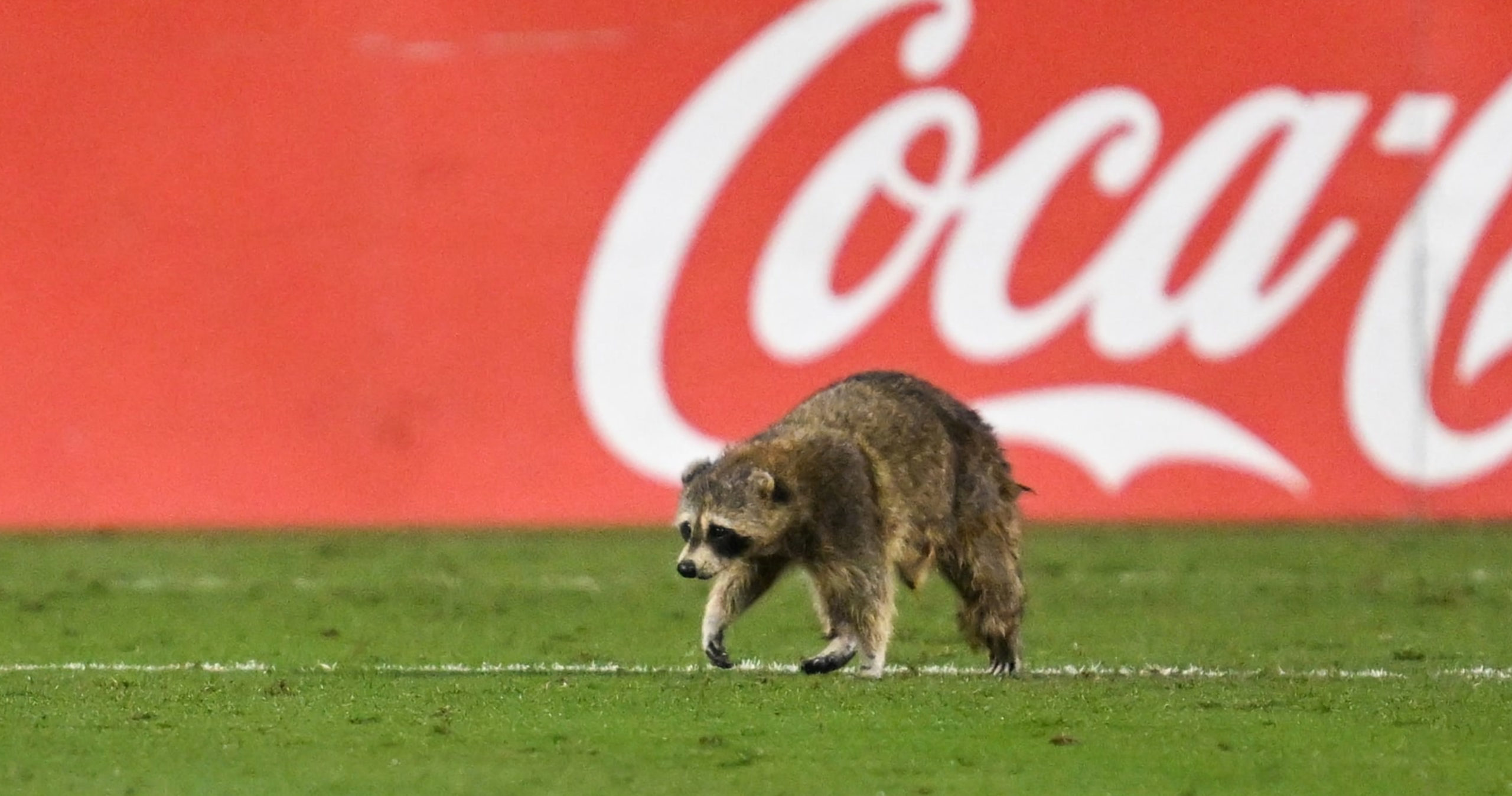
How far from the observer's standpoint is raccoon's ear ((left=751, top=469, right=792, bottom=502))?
9328 millimetres

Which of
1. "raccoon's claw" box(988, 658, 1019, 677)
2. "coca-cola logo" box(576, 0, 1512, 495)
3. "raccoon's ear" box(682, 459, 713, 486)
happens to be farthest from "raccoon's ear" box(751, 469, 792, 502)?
"coca-cola logo" box(576, 0, 1512, 495)

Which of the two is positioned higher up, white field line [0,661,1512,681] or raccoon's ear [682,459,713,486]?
raccoon's ear [682,459,713,486]

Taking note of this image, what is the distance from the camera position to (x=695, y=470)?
9672 mm

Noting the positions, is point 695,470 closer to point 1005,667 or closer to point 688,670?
point 688,670

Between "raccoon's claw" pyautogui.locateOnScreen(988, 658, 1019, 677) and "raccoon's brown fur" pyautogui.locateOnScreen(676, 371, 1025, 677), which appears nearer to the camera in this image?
"raccoon's brown fur" pyautogui.locateOnScreen(676, 371, 1025, 677)

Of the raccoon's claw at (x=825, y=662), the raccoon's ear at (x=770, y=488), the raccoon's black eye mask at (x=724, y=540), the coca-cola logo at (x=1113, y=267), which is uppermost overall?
the coca-cola logo at (x=1113, y=267)

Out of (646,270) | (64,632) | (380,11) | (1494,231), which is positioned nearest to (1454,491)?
(1494,231)

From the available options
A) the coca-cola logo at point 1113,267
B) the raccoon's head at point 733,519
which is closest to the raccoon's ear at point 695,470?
the raccoon's head at point 733,519

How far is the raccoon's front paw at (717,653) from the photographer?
31.2 feet

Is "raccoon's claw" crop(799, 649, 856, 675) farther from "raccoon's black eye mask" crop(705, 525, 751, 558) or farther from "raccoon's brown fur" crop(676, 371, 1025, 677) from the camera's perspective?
"raccoon's black eye mask" crop(705, 525, 751, 558)

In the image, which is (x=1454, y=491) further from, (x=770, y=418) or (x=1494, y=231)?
(x=770, y=418)

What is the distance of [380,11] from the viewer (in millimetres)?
15117

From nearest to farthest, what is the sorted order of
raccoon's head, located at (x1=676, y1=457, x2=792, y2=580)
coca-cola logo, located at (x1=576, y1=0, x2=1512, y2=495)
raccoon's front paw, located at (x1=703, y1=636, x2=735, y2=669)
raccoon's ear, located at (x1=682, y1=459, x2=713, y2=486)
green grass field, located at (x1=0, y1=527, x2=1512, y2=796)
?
1. green grass field, located at (x1=0, y1=527, x2=1512, y2=796)
2. raccoon's head, located at (x1=676, y1=457, x2=792, y2=580)
3. raccoon's front paw, located at (x1=703, y1=636, x2=735, y2=669)
4. raccoon's ear, located at (x1=682, y1=459, x2=713, y2=486)
5. coca-cola logo, located at (x1=576, y1=0, x2=1512, y2=495)

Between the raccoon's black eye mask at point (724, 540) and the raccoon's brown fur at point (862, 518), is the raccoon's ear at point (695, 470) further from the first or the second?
the raccoon's black eye mask at point (724, 540)
